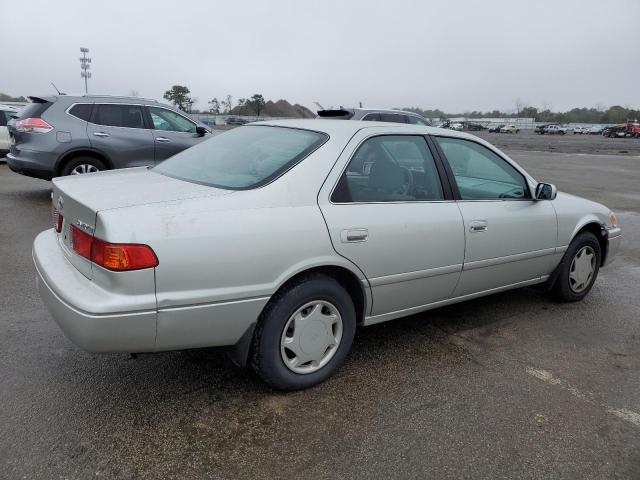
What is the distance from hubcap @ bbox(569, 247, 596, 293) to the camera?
464cm

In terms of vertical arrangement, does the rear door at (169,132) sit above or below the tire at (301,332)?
above

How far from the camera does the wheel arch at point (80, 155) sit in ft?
25.7

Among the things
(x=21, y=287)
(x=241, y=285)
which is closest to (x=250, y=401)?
(x=241, y=285)

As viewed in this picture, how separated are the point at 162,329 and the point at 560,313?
3474mm

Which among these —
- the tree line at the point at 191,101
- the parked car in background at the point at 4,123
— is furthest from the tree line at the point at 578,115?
the parked car in background at the point at 4,123

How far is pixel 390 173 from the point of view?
11.2 ft

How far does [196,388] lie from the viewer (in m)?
3.01

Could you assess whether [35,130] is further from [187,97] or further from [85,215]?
[187,97]

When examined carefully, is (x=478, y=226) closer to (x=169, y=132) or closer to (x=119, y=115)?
(x=169, y=132)

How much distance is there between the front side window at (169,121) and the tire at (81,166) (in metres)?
1.16

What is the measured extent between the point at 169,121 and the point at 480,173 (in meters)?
6.30

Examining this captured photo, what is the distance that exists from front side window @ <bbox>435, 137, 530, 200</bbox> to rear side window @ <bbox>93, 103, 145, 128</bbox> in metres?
6.22

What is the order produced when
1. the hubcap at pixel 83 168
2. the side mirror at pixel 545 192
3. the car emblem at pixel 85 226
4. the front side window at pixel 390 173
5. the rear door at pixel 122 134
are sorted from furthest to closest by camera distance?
the rear door at pixel 122 134 < the hubcap at pixel 83 168 < the side mirror at pixel 545 192 < the front side window at pixel 390 173 < the car emblem at pixel 85 226

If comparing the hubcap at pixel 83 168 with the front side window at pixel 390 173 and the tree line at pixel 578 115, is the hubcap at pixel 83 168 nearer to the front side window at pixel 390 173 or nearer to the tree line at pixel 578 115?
the front side window at pixel 390 173
